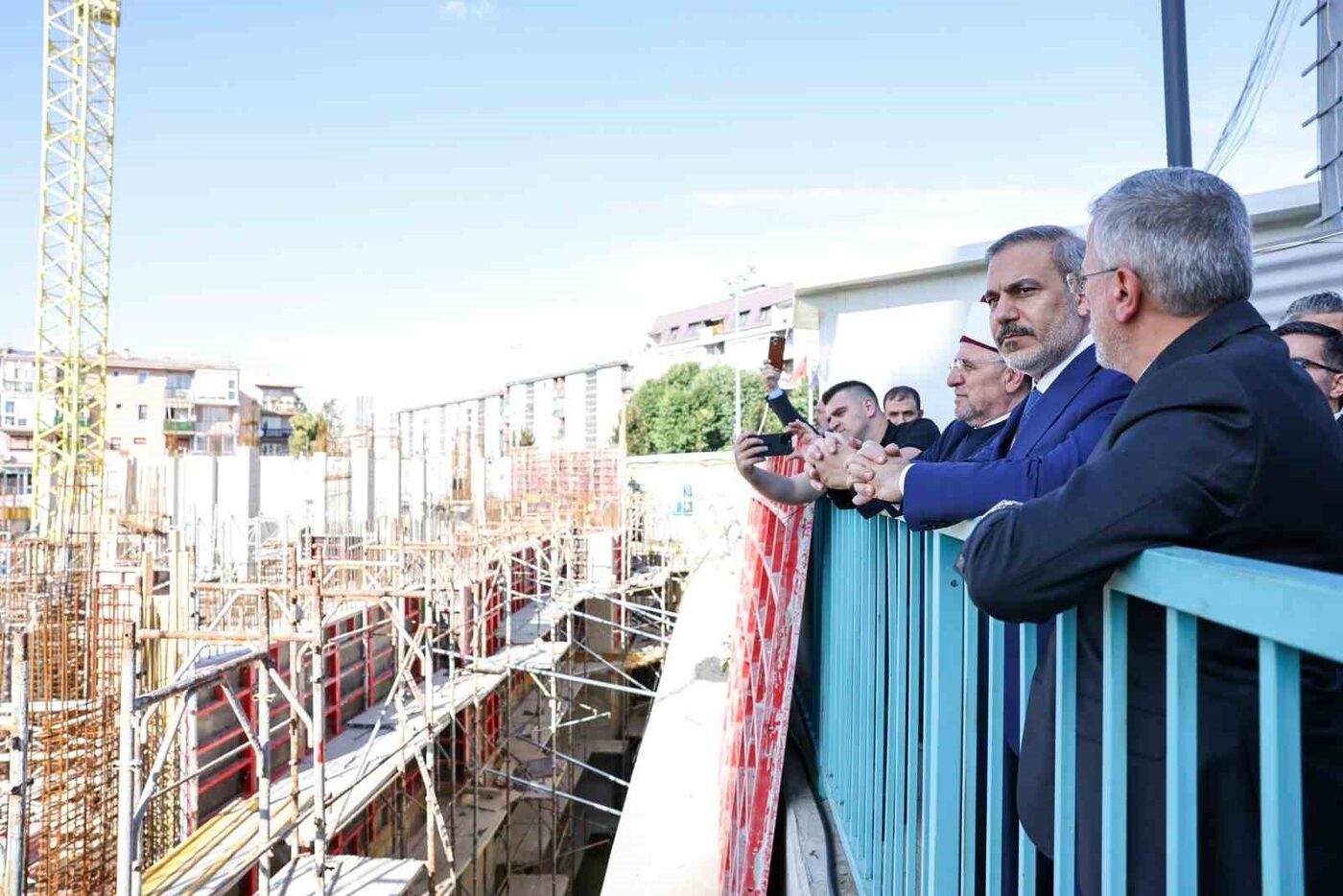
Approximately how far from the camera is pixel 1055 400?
207cm

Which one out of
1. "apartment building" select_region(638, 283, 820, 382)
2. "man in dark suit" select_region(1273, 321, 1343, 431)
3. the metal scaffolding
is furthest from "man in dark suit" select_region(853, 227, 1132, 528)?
"apartment building" select_region(638, 283, 820, 382)

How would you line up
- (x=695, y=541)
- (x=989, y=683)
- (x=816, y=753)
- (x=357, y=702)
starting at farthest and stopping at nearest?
1. (x=695, y=541)
2. (x=357, y=702)
3. (x=816, y=753)
4. (x=989, y=683)

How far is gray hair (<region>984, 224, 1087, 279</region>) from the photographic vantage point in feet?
7.33

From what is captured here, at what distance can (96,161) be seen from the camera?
33.6 meters

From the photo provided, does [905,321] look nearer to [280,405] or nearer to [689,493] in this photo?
[689,493]

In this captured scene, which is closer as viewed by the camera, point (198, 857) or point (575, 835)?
point (198, 857)

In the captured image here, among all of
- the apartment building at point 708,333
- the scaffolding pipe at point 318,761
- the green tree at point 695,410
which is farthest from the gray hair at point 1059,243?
the apartment building at point 708,333

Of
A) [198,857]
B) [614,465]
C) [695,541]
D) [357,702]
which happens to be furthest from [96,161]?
[198,857]

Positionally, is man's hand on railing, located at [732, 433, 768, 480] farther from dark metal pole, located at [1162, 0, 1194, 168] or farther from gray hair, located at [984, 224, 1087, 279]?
dark metal pole, located at [1162, 0, 1194, 168]

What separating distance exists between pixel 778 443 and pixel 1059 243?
44.6 inches

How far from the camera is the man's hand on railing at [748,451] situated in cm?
306

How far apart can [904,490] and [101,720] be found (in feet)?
33.0

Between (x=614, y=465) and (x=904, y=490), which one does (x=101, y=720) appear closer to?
(x=904, y=490)

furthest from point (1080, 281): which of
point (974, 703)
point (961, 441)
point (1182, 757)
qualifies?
point (961, 441)
